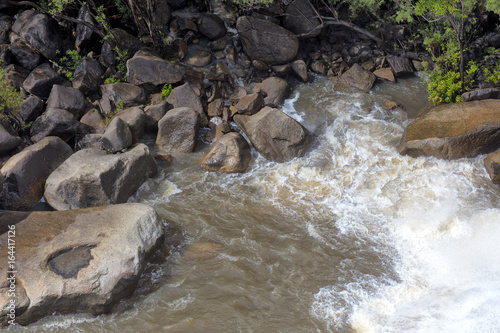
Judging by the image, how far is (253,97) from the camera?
12.2 metres

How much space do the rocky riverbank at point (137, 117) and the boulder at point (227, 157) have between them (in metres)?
0.03

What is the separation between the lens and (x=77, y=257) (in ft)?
24.0

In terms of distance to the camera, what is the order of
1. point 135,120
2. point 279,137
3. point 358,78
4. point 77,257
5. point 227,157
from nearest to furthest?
point 77,257 < point 227,157 < point 279,137 < point 135,120 < point 358,78

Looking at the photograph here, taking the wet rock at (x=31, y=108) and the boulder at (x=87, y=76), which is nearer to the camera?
the wet rock at (x=31, y=108)

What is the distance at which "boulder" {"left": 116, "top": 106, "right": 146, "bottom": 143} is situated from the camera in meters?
Answer: 11.2

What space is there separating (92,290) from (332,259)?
4.89 meters

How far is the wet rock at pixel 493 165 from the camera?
9.38 m

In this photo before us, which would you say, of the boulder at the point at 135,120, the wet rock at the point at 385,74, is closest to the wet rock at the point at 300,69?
the wet rock at the point at 385,74

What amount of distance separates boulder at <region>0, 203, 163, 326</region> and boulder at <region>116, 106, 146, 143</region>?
348 cm

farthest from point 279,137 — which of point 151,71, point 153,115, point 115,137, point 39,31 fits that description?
point 39,31

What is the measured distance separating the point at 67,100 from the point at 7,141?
224 cm

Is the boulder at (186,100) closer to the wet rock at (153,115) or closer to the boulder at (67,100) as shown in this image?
the wet rock at (153,115)

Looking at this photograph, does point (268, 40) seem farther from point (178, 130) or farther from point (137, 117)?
point (137, 117)

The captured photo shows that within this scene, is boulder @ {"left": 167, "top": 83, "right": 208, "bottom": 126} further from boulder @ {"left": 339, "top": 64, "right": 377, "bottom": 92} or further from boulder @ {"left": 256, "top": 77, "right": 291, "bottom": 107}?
boulder @ {"left": 339, "top": 64, "right": 377, "bottom": 92}
